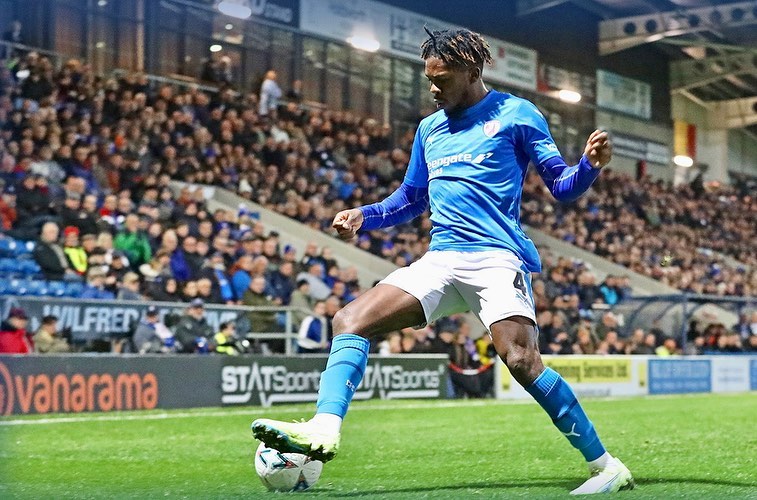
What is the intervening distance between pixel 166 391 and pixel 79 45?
11881 mm

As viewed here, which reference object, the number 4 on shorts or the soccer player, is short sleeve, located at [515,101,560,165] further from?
the number 4 on shorts

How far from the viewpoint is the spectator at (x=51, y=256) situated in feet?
48.4

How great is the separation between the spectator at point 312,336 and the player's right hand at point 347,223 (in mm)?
10677

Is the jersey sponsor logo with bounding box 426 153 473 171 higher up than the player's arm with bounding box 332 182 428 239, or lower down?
higher up

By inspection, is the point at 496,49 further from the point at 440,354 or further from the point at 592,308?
the point at 440,354

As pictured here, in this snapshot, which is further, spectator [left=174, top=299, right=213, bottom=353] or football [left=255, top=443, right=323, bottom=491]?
spectator [left=174, top=299, right=213, bottom=353]

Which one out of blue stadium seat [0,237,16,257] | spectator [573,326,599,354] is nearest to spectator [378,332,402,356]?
spectator [573,326,599,354]

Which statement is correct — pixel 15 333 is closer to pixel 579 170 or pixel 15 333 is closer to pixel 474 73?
pixel 474 73

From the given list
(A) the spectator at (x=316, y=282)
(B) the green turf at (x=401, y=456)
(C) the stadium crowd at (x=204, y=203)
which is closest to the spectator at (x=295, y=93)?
(C) the stadium crowd at (x=204, y=203)

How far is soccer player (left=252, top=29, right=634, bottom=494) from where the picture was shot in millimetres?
5352

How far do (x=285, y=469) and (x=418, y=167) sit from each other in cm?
180

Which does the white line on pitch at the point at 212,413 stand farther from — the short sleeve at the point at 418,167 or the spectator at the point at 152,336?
the short sleeve at the point at 418,167

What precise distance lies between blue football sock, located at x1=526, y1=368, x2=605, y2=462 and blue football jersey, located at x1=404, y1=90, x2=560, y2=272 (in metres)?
0.58

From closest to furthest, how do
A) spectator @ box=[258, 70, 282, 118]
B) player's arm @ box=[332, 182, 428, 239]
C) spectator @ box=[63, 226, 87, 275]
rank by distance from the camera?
player's arm @ box=[332, 182, 428, 239], spectator @ box=[63, 226, 87, 275], spectator @ box=[258, 70, 282, 118]
